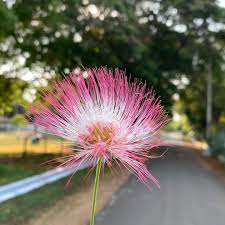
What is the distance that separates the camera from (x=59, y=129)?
3.06m

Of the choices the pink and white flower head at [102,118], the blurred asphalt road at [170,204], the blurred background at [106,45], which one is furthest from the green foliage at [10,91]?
the pink and white flower head at [102,118]

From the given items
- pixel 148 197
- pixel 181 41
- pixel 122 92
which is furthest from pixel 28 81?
pixel 122 92

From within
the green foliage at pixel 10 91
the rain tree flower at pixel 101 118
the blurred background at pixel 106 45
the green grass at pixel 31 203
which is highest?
the blurred background at pixel 106 45

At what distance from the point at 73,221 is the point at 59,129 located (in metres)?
4.80

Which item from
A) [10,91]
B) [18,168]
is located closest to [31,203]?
[18,168]

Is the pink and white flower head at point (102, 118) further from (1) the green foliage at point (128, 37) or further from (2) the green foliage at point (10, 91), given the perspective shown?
(2) the green foliage at point (10, 91)

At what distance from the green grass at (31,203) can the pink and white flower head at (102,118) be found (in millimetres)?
4507

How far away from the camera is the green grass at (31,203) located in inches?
289

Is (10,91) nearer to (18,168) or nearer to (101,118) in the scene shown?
(18,168)

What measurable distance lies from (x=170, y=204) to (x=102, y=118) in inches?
265

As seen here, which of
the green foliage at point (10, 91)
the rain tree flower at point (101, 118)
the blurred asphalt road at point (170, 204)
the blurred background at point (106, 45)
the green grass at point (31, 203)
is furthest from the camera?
the green foliage at point (10, 91)

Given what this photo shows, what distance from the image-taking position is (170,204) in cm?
941

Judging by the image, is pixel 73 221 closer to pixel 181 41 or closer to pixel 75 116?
pixel 75 116

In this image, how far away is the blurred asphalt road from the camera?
789 centimetres
